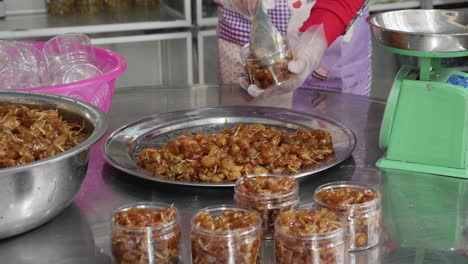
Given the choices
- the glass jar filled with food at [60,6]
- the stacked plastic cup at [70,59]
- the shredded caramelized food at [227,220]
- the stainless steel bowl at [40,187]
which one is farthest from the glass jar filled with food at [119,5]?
the shredded caramelized food at [227,220]

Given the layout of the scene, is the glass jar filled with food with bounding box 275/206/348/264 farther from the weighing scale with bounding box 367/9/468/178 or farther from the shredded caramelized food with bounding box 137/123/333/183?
the weighing scale with bounding box 367/9/468/178

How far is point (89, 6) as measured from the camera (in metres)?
3.64

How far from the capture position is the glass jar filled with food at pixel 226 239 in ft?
3.28

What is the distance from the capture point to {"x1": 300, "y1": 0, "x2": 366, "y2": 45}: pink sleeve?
72.7 inches

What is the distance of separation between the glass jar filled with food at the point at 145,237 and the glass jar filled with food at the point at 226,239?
4 cm

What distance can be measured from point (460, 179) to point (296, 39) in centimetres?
63

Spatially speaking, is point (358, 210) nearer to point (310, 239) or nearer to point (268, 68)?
point (310, 239)

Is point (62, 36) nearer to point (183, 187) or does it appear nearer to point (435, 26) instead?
point (183, 187)

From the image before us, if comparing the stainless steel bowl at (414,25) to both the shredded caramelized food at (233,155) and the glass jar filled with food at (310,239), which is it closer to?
the shredded caramelized food at (233,155)

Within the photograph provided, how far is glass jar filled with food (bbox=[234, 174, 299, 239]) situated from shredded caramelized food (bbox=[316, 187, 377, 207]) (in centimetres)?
5

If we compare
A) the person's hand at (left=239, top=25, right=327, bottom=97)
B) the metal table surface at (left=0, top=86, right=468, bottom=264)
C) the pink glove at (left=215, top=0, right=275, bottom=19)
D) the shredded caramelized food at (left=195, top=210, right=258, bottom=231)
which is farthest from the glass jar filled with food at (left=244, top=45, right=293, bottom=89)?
the shredded caramelized food at (left=195, top=210, right=258, bottom=231)

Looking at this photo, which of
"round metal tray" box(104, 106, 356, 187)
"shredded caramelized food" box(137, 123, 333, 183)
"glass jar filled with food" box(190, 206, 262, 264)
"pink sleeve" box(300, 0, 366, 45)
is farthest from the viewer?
→ "pink sleeve" box(300, 0, 366, 45)

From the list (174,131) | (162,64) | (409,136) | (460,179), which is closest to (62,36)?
(174,131)

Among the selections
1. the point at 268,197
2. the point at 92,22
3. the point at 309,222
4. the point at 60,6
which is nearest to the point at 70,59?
the point at 268,197
